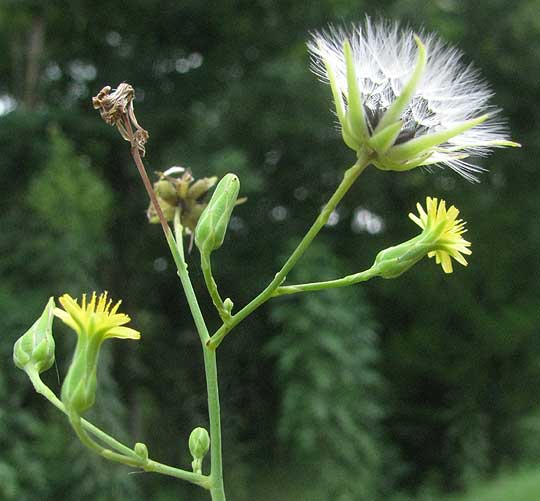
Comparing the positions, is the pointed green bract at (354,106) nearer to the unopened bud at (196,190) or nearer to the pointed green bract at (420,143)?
the pointed green bract at (420,143)

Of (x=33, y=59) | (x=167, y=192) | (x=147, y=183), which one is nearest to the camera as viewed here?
(x=147, y=183)

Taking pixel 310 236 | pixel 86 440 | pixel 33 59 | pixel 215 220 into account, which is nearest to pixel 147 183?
pixel 215 220

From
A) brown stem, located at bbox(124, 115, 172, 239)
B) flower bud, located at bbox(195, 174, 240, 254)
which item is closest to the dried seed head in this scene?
brown stem, located at bbox(124, 115, 172, 239)

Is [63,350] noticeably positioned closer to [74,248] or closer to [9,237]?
[74,248]

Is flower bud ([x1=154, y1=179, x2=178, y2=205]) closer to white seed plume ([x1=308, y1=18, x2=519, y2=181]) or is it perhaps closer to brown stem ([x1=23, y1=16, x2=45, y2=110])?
white seed plume ([x1=308, y1=18, x2=519, y2=181])

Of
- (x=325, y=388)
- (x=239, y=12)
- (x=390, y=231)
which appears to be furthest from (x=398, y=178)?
(x=325, y=388)

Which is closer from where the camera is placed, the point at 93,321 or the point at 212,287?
the point at 93,321

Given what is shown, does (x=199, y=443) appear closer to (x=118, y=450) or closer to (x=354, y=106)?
(x=118, y=450)
